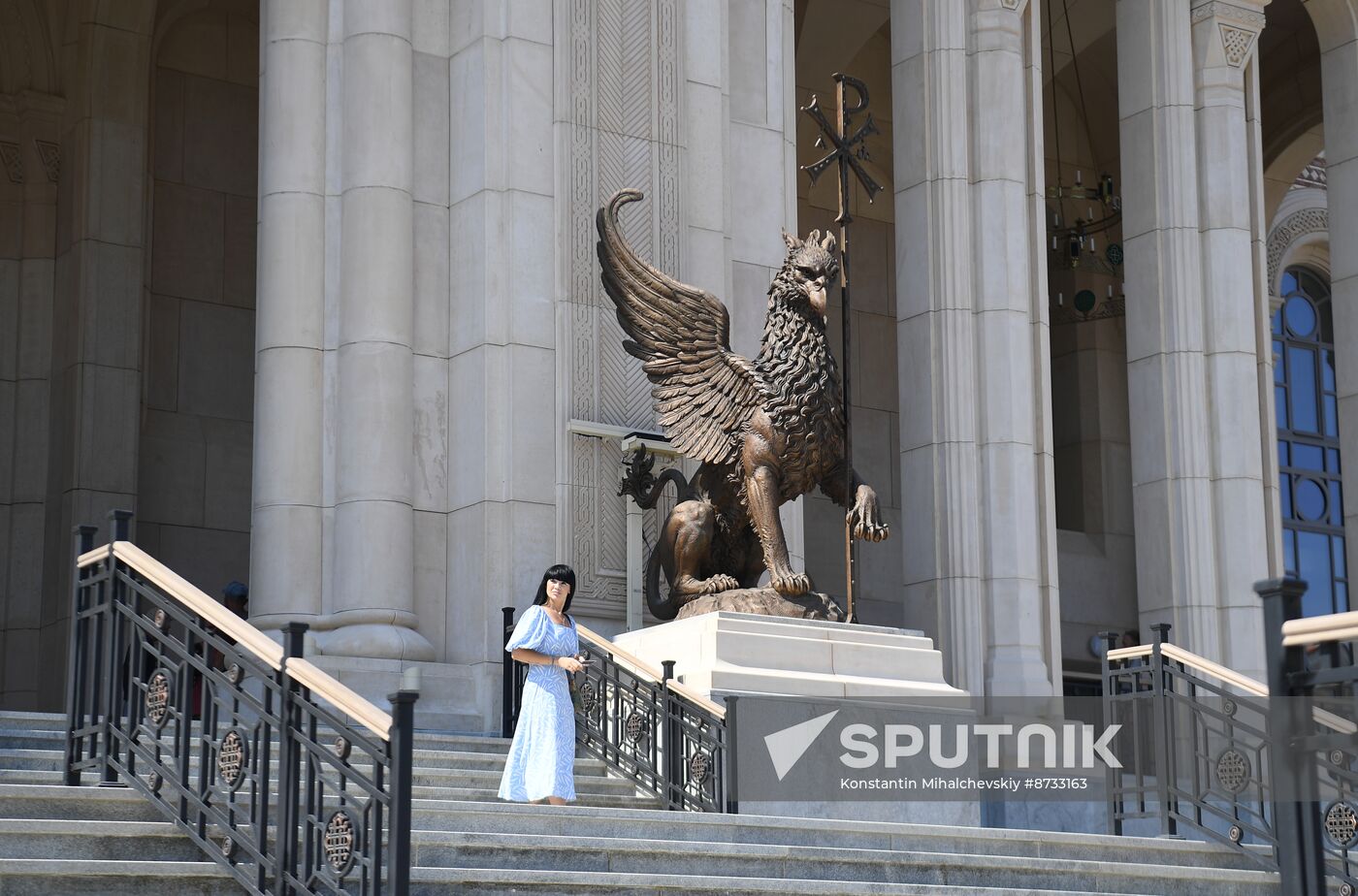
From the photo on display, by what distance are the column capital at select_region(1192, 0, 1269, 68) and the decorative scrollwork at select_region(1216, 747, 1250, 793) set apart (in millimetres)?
10377

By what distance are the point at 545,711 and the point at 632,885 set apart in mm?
2116

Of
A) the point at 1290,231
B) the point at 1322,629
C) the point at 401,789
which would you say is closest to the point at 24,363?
the point at 401,789

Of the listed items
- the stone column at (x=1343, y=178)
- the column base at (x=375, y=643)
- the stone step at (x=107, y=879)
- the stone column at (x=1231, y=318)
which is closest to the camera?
the stone step at (x=107, y=879)

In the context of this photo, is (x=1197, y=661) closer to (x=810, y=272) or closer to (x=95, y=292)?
(x=810, y=272)

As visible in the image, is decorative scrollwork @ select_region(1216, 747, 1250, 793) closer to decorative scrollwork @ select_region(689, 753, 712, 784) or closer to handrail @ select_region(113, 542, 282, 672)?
decorative scrollwork @ select_region(689, 753, 712, 784)

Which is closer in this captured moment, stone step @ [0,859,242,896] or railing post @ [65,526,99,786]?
stone step @ [0,859,242,896]

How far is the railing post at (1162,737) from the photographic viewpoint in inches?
496

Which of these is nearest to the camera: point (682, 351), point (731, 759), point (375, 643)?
point (731, 759)

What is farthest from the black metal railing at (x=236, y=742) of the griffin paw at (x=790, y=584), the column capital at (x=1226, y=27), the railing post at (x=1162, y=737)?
the column capital at (x=1226, y=27)

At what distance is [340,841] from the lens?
7887 mm

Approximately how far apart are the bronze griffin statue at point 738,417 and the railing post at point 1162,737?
1.94m

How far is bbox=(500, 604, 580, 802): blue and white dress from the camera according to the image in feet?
34.5

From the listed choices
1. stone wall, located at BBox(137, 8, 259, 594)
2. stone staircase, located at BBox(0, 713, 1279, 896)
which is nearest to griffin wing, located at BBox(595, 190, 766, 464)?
stone staircase, located at BBox(0, 713, 1279, 896)

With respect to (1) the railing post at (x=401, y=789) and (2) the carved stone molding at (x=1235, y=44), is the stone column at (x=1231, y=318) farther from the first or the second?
(1) the railing post at (x=401, y=789)
